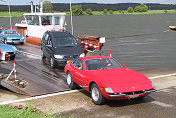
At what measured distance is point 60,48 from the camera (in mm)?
15734

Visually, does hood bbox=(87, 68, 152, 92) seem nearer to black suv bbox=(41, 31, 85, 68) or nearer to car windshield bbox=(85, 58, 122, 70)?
car windshield bbox=(85, 58, 122, 70)

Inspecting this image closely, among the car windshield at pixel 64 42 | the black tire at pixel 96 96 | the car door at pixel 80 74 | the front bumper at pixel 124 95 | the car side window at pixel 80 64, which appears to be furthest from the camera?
the car windshield at pixel 64 42

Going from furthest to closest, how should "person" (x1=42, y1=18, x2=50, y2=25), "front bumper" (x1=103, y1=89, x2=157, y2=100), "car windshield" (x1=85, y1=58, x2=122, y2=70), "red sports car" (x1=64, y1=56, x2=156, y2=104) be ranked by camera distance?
"person" (x1=42, y1=18, x2=50, y2=25)
"car windshield" (x1=85, y1=58, x2=122, y2=70)
"red sports car" (x1=64, y1=56, x2=156, y2=104)
"front bumper" (x1=103, y1=89, x2=157, y2=100)

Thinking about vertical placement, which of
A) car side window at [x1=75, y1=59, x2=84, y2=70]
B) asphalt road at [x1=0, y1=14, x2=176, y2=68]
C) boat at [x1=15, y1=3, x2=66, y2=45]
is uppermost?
boat at [x1=15, y1=3, x2=66, y2=45]

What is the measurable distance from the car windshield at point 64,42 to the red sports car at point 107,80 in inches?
208

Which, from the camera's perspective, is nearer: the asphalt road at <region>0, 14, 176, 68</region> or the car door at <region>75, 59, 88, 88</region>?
the car door at <region>75, 59, 88, 88</region>

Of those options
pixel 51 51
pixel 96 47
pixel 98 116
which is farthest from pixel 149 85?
pixel 96 47

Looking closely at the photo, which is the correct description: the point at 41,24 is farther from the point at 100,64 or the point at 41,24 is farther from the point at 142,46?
the point at 100,64

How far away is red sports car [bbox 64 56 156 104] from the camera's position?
8414mm

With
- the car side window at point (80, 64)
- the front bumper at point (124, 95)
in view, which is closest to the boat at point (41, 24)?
the car side window at point (80, 64)

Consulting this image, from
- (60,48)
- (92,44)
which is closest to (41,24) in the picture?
(92,44)

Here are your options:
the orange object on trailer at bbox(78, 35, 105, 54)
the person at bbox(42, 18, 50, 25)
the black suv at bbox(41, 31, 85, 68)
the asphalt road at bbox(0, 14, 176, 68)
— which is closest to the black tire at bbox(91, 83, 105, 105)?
the black suv at bbox(41, 31, 85, 68)

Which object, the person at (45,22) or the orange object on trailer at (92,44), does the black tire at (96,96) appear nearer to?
the orange object on trailer at (92,44)

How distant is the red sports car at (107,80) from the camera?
27.6 feet
